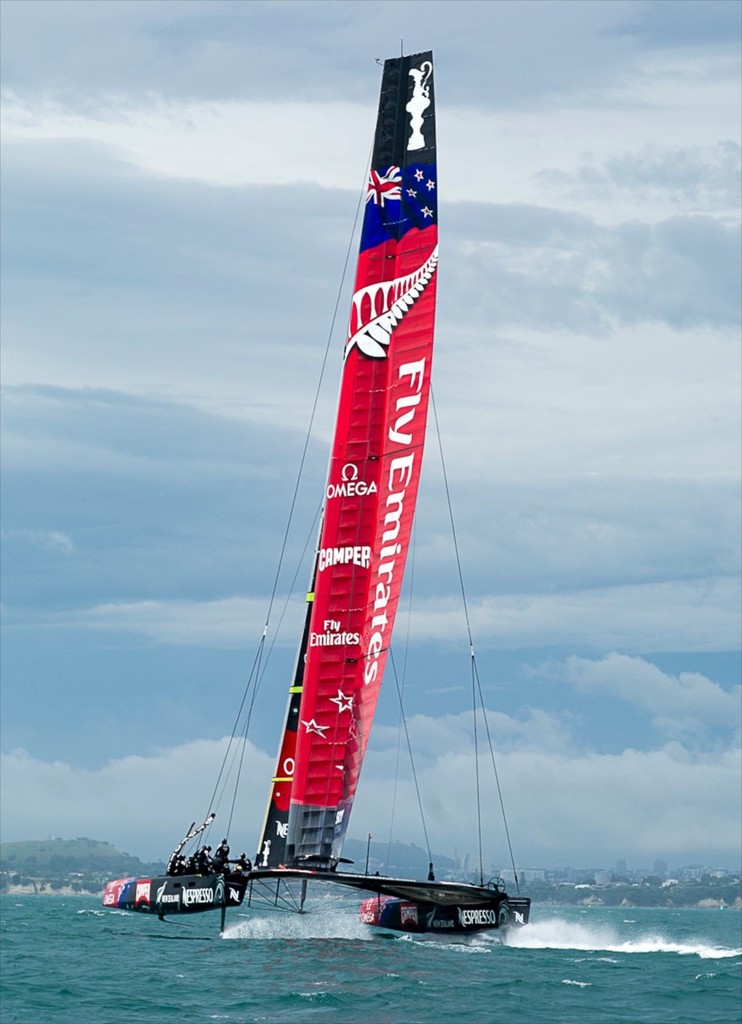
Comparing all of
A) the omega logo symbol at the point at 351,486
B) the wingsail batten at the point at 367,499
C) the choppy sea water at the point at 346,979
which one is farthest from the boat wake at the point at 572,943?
the omega logo symbol at the point at 351,486

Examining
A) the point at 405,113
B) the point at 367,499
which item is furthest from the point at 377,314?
the point at 405,113

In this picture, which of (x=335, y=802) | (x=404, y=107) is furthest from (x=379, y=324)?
(x=335, y=802)

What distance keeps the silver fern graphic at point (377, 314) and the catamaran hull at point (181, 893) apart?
1338 centimetres

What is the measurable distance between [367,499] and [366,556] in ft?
4.65

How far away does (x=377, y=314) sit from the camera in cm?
4100

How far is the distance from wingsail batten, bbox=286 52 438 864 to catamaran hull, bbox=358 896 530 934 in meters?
1.98

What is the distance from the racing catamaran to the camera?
3916 cm

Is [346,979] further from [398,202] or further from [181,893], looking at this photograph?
[398,202]

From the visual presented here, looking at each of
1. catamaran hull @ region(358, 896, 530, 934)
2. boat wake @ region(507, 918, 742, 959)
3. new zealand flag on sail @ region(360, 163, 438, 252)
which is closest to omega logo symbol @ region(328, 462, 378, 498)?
new zealand flag on sail @ region(360, 163, 438, 252)

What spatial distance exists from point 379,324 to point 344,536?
5440 millimetres

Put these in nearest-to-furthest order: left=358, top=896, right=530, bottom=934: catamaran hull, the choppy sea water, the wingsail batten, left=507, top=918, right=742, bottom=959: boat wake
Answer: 1. the choppy sea water
2. left=358, top=896, right=530, bottom=934: catamaran hull
3. the wingsail batten
4. left=507, top=918, right=742, bottom=959: boat wake

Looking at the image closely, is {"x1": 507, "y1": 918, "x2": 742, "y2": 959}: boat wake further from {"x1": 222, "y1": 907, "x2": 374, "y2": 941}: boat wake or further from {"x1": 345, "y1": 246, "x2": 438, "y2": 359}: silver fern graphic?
{"x1": 345, "y1": 246, "x2": 438, "y2": 359}: silver fern graphic

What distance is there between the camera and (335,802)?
39.8m

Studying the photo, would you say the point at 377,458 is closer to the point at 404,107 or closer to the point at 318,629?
the point at 318,629
